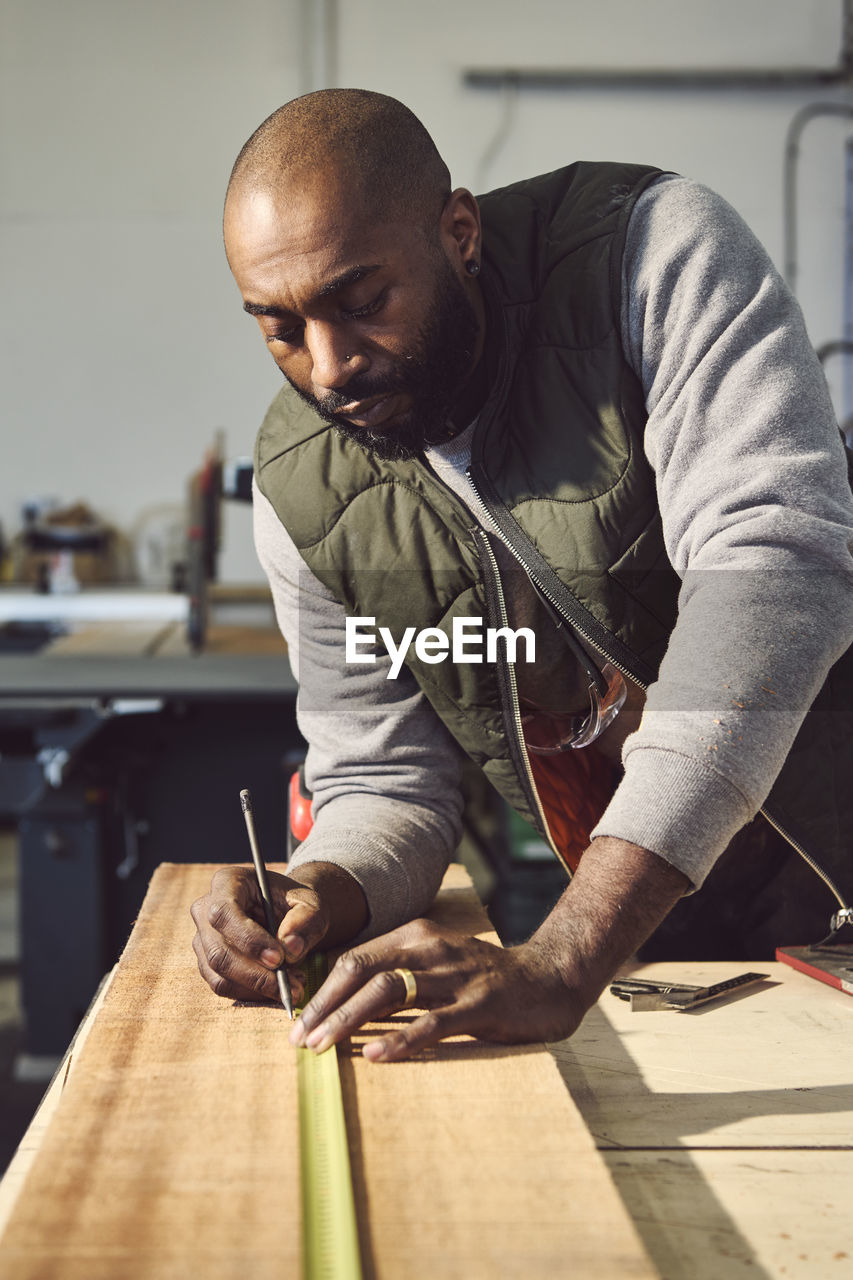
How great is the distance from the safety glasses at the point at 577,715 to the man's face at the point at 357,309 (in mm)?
219

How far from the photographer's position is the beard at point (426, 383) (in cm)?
104

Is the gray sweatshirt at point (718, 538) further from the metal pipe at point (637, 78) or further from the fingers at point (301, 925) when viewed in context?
the metal pipe at point (637, 78)

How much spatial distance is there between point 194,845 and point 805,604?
7.24 feet

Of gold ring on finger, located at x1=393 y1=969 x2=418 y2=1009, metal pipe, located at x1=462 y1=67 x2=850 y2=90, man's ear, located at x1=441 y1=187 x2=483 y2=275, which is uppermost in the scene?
metal pipe, located at x1=462 y1=67 x2=850 y2=90

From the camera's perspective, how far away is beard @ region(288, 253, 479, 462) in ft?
3.41

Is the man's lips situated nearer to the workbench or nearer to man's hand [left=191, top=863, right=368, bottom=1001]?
man's hand [left=191, top=863, right=368, bottom=1001]

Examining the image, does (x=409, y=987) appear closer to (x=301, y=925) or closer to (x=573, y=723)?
(x=301, y=925)

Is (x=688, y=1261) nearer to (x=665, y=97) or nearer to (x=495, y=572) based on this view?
(x=495, y=572)

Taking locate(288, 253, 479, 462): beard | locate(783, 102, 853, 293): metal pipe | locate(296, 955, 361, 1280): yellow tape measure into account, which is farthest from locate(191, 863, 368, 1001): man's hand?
locate(783, 102, 853, 293): metal pipe

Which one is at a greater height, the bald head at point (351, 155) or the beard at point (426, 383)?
the bald head at point (351, 155)


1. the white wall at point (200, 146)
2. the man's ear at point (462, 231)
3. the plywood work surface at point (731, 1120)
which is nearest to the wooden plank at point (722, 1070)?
the plywood work surface at point (731, 1120)

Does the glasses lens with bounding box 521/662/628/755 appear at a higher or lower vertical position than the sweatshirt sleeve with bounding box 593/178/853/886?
lower

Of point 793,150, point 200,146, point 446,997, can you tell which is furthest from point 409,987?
point 793,150

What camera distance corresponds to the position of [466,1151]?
0.63 meters
